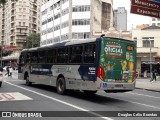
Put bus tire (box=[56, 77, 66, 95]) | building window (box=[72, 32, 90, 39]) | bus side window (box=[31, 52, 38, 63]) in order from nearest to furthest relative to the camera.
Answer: bus tire (box=[56, 77, 66, 95]) < bus side window (box=[31, 52, 38, 63]) < building window (box=[72, 32, 90, 39])

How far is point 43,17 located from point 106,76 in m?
75.9

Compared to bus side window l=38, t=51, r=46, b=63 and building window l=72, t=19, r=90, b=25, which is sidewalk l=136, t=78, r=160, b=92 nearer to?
bus side window l=38, t=51, r=46, b=63

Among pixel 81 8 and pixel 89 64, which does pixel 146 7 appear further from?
pixel 81 8

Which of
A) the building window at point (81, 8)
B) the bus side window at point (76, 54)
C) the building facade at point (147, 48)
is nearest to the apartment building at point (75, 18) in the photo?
the building window at point (81, 8)

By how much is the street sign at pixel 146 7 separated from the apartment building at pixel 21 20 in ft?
330

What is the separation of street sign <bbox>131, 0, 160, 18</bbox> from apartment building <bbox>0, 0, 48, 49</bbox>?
100m

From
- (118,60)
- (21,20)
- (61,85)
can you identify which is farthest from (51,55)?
(21,20)

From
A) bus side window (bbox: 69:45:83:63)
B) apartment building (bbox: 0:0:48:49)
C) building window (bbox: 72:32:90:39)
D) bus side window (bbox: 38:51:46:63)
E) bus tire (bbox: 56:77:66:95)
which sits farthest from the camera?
apartment building (bbox: 0:0:48:49)

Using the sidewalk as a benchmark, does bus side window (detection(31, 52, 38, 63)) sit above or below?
above

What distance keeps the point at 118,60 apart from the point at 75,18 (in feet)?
173

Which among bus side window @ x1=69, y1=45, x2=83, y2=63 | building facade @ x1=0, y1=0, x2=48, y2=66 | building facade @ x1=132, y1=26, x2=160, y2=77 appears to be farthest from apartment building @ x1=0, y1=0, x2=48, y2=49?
bus side window @ x1=69, y1=45, x2=83, y2=63

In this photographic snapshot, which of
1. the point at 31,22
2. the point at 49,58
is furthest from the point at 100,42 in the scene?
the point at 31,22

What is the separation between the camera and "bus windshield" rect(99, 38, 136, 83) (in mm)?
14383

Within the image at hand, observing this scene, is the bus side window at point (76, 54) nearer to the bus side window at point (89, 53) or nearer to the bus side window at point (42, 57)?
the bus side window at point (89, 53)
